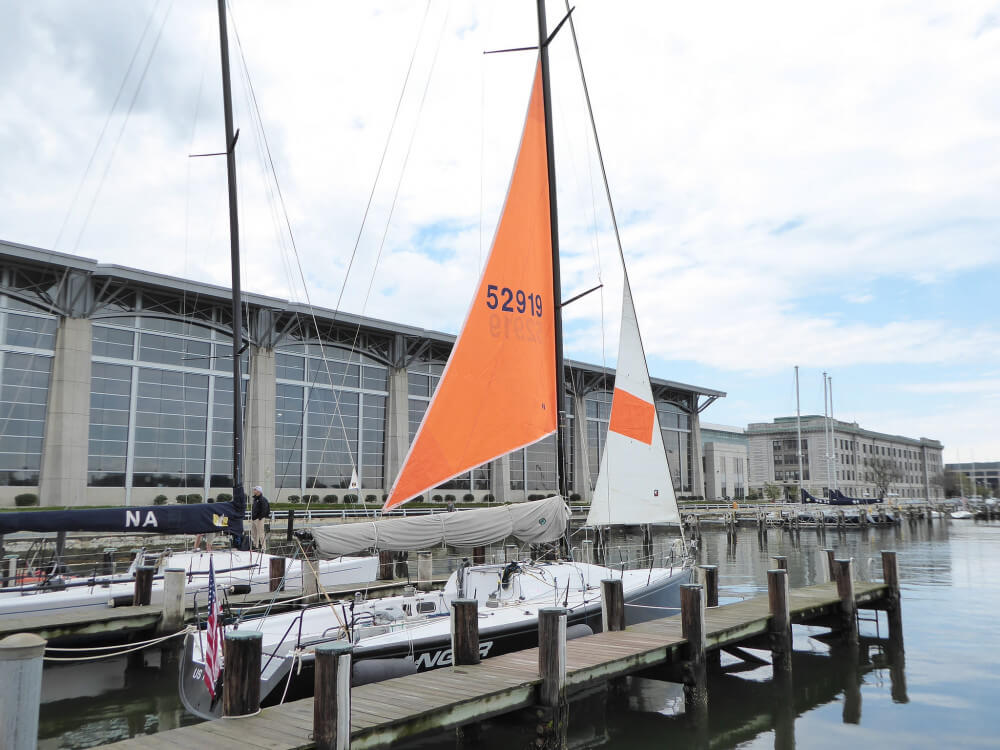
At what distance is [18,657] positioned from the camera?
566 cm

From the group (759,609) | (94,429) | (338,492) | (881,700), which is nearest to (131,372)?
(94,429)

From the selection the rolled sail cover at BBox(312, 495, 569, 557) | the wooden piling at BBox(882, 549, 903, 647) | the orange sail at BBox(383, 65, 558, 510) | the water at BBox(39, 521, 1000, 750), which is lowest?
the water at BBox(39, 521, 1000, 750)

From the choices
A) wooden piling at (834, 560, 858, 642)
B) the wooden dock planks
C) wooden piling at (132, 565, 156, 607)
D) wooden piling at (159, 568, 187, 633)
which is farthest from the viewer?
wooden piling at (834, 560, 858, 642)

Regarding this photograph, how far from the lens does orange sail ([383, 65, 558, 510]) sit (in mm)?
12445

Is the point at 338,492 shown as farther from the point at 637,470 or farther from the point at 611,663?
the point at 611,663

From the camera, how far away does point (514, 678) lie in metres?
9.51

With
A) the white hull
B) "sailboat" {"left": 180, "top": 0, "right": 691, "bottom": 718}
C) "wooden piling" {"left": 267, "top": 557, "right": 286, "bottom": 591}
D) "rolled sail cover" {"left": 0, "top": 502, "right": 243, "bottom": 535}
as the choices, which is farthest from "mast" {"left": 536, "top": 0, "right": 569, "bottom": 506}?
"wooden piling" {"left": 267, "top": 557, "right": 286, "bottom": 591}

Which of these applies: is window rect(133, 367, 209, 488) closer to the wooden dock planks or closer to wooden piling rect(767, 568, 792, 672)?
the wooden dock planks

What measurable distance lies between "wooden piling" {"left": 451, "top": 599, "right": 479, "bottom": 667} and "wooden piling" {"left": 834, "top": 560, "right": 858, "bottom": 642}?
996cm

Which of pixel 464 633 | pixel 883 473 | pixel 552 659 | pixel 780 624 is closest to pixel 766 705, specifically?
pixel 780 624

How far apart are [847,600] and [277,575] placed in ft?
43.9

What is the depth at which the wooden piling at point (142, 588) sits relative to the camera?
1562 centimetres

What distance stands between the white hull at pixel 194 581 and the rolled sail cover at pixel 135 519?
→ 1.40 m

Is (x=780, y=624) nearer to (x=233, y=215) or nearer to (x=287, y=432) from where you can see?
Result: (x=233, y=215)
